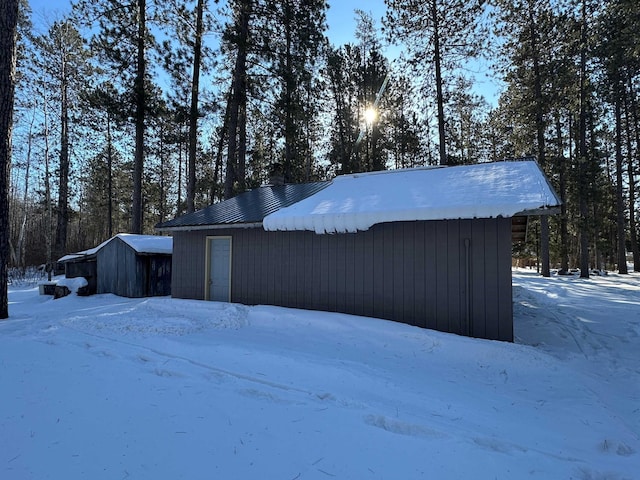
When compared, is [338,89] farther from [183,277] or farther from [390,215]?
[390,215]

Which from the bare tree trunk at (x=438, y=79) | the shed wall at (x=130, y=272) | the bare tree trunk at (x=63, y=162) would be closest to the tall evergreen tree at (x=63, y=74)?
the bare tree trunk at (x=63, y=162)

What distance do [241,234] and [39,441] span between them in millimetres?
6322

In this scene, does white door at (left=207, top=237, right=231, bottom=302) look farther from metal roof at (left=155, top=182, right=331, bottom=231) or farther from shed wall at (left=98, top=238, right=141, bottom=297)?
shed wall at (left=98, top=238, right=141, bottom=297)

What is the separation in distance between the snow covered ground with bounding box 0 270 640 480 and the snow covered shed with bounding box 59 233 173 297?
4864 mm

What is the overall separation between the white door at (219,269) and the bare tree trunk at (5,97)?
4.06 meters

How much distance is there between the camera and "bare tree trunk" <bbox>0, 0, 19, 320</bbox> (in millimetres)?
7020

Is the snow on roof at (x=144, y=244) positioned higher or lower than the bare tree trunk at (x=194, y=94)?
lower

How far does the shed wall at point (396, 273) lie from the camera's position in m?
5.85

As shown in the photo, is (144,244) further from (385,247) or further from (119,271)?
(385,247)

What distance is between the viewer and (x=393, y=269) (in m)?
6.64

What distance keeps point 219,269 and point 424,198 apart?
17.7 feet

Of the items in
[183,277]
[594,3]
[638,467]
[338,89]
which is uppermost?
[594,3]

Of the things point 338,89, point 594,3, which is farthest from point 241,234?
point 594,3

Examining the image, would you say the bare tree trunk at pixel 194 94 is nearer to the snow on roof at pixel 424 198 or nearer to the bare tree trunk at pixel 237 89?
the bare tree trunk at pixel 237 89
